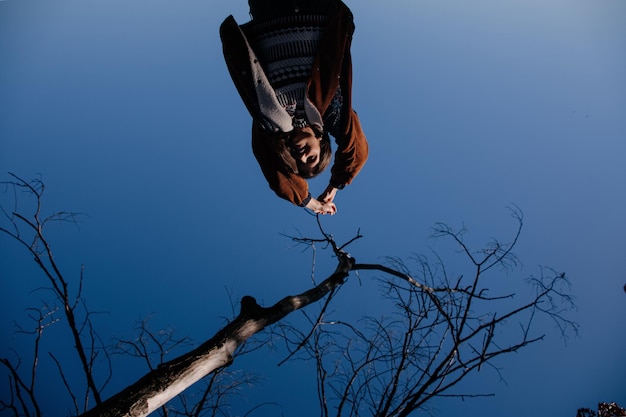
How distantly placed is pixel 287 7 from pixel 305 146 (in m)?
1.00

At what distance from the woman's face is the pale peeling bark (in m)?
1.12

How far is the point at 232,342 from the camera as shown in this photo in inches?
85.6

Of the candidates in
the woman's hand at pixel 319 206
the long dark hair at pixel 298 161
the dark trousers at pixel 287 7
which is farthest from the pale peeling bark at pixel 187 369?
the dark trousers at pixel 287 7

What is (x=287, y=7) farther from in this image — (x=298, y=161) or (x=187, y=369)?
(x=187, y=369)

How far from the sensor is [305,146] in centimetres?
269

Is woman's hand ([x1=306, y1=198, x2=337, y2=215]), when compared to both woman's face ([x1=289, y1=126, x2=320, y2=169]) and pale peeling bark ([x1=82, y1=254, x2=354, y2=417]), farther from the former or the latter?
pale peeling bark ([x1=82, y1=254, x2=354, y2=417])

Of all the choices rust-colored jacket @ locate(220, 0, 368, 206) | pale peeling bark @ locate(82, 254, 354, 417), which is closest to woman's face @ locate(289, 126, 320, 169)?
rust-colored jacket @ locate(220, 0, 368, 206)

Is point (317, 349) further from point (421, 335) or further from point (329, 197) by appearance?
point (329, 197)

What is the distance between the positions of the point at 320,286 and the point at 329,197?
1.14m

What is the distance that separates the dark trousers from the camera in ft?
8.25

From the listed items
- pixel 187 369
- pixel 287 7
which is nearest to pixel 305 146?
pixel 287 7

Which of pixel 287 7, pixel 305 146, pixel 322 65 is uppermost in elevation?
pixel 287 7

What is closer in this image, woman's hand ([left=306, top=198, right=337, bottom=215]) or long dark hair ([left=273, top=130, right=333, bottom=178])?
long dark hair ([left=273, top=130, right=333, bottom=178])

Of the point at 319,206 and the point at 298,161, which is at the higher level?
the point at 319,206
